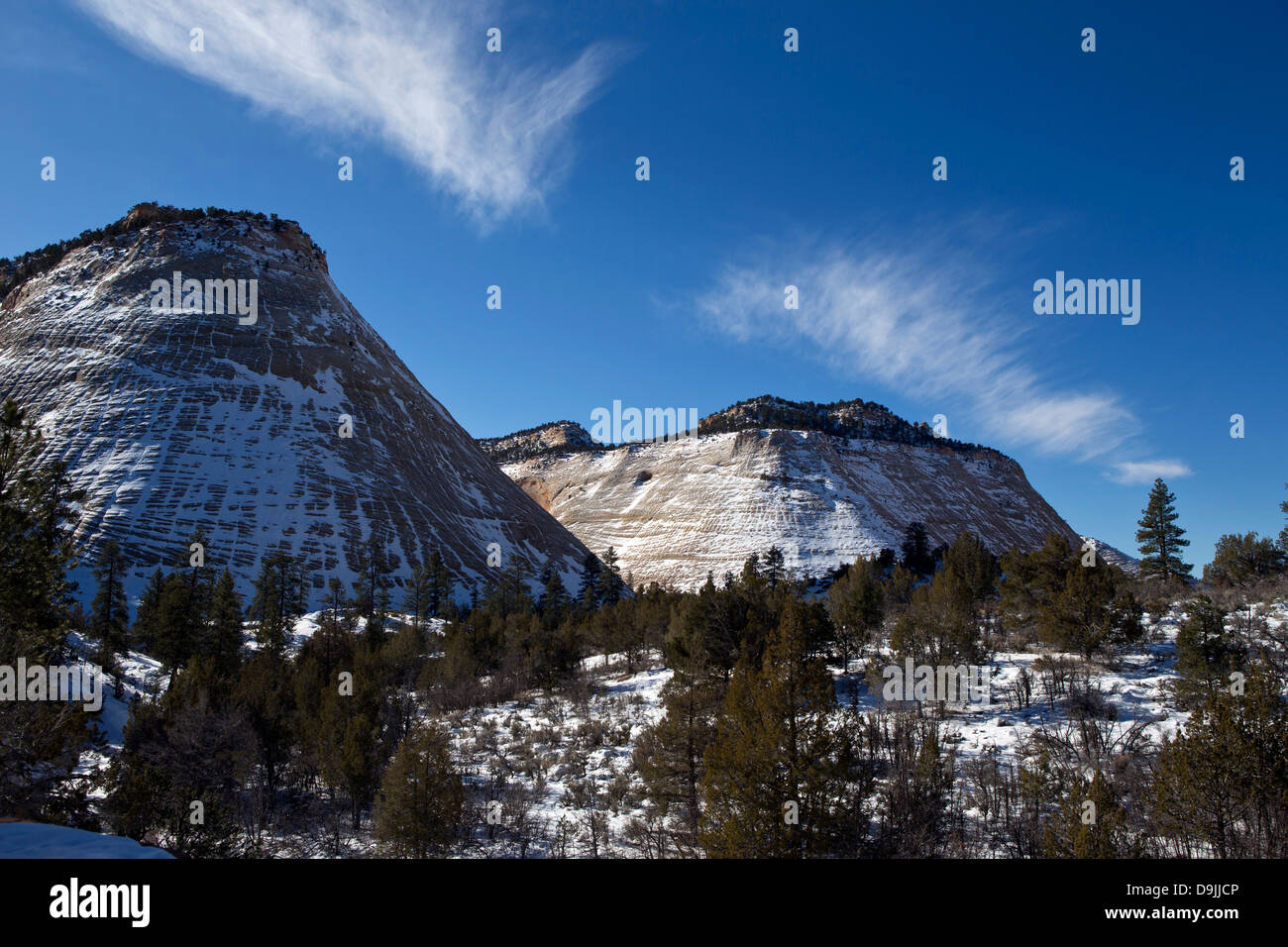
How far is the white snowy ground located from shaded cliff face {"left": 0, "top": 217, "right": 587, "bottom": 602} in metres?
27.0

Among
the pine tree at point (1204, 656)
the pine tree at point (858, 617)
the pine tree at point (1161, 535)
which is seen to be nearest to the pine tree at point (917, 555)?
the pine tree at point (1161, 535)

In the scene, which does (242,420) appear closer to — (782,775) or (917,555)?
(782,775)

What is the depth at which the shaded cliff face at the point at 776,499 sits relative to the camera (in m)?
78.2

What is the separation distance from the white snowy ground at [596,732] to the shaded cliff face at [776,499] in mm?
52305

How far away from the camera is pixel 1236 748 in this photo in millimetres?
8406

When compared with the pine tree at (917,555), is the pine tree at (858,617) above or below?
below

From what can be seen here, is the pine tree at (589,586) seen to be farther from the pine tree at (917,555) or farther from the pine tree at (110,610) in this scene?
the pine tree at (917,555)

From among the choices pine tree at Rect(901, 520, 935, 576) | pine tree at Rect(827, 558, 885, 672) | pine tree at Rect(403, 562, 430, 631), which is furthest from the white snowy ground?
pine tree at Rect(901, 520, 935, 576)

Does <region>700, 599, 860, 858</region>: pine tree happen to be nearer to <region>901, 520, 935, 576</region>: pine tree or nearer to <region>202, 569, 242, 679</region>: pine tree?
<region>202, 569, 242, 679</region>: pine tree

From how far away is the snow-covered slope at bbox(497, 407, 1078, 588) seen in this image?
257 feet
